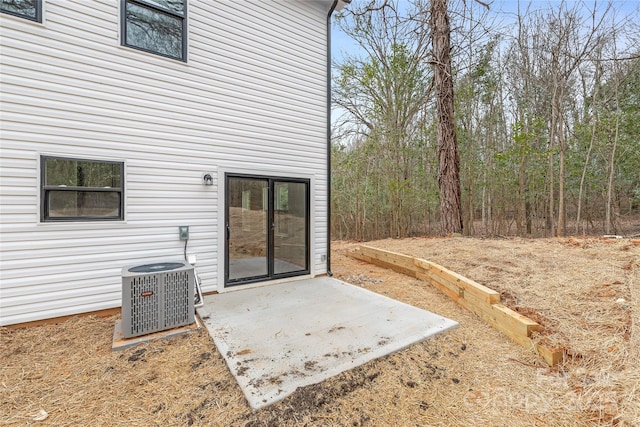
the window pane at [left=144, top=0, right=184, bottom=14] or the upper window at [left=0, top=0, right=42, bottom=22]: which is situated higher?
the window pane at [left=144, top=0, right=184, bottom=14]

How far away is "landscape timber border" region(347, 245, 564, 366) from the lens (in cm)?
247

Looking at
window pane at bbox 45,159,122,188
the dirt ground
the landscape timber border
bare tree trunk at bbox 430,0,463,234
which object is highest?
bare tree trunk at bbox 430,0,463,234

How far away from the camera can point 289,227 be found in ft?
16.0

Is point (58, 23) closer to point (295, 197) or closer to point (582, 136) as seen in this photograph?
point (295, 197)

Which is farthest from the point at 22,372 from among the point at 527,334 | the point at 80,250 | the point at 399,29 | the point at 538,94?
the point at 538,94

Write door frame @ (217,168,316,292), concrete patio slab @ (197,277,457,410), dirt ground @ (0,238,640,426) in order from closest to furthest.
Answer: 1. dirt ground @ (0,238,640,426)
2. concrete patio slab @ (197,277,457,410)
3. door frame @ (217,168,316,292)

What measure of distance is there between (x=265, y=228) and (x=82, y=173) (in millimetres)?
2357

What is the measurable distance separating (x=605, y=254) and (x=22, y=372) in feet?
22.7

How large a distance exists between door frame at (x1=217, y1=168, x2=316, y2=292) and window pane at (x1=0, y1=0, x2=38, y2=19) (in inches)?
98.2

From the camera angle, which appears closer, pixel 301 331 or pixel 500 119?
pixel 301 331

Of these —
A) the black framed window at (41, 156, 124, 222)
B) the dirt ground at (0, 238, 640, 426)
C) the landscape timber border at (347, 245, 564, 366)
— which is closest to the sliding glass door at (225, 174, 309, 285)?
the black framed window at (41, 156, 124, 222)

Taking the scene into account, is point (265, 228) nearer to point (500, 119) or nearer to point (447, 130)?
point (447, 130)

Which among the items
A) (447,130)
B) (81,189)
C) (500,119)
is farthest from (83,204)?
(500,119)

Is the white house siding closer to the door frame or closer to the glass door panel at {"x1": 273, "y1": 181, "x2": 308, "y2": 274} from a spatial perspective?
the door frame
